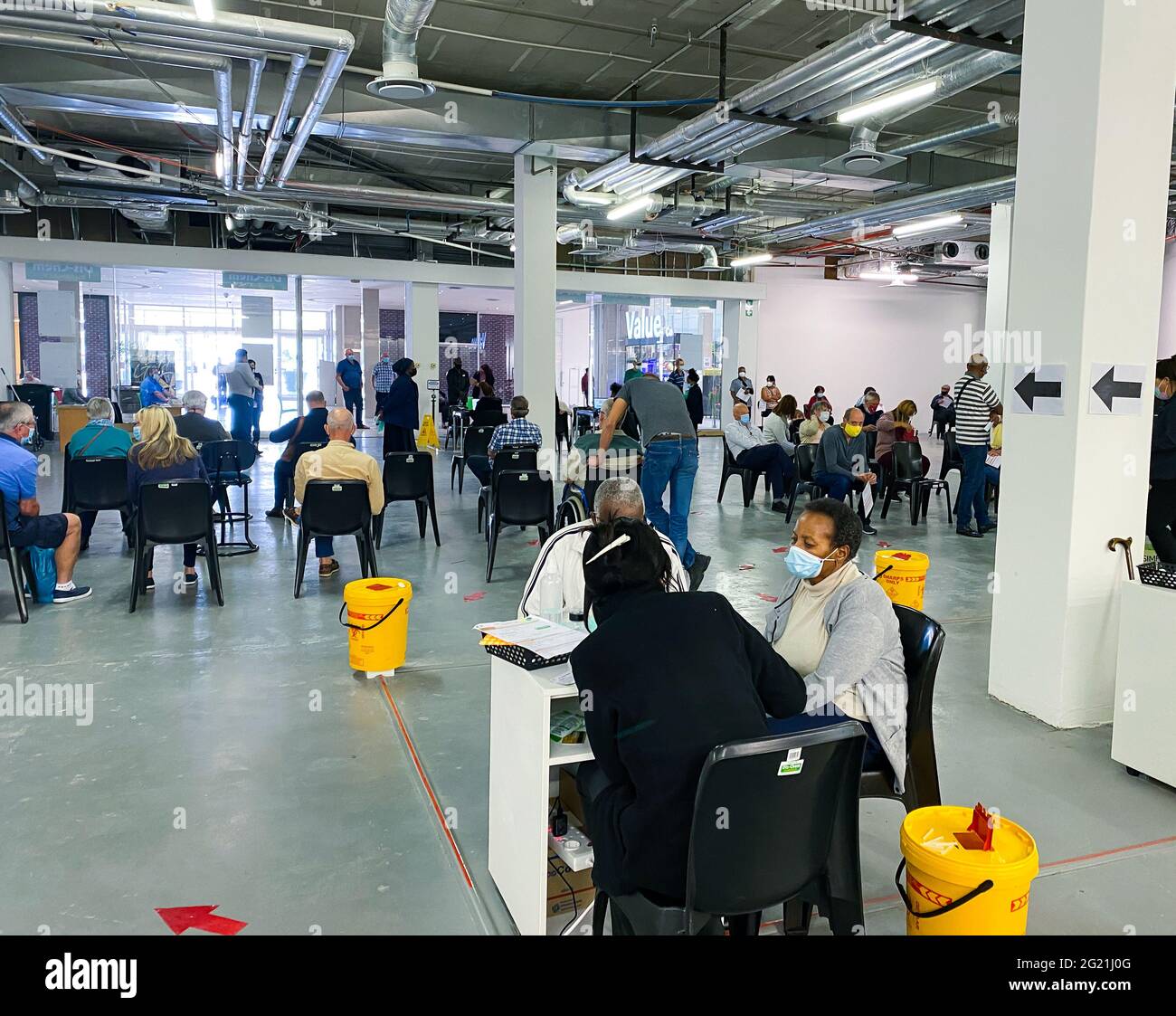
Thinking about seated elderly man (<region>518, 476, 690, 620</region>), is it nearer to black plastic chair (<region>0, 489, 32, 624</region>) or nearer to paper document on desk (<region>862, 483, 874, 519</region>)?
black plastic chair (<region>0, 489, 32, 624</region>)

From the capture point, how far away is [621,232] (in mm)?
16688

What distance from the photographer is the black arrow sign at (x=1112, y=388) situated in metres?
3.77

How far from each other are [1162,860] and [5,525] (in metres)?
5.40

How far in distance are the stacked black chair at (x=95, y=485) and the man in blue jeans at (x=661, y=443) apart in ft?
10.7

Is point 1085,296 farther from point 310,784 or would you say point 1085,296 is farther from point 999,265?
point 999,265

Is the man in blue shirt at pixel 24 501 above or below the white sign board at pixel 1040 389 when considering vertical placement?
below

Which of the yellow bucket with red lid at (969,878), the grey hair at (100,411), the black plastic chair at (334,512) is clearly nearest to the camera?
the yellow bucket with red lid at (969,878)

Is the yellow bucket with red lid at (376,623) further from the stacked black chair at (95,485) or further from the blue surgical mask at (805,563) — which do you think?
the stacked black chair at (95,485)

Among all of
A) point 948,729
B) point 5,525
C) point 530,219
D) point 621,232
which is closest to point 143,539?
point 5,525

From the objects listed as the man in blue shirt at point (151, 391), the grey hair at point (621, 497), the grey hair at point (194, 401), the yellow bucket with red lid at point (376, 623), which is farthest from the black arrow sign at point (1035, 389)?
the man in blue shirt at point (151, 391)

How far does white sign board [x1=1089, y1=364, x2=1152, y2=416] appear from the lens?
3766mm

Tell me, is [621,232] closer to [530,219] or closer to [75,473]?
[530,219]

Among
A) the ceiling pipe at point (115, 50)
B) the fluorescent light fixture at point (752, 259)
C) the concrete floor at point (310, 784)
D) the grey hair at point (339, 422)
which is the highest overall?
the fluorescent light fixture at point (752, 259)

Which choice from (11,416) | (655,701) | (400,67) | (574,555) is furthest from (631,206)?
(655,701)
